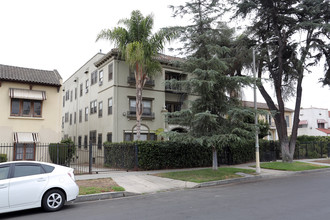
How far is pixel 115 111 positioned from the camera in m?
23.5

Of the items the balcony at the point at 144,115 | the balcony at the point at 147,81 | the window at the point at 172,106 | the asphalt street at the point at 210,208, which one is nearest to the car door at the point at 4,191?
the asphalt street at the point at 210,208

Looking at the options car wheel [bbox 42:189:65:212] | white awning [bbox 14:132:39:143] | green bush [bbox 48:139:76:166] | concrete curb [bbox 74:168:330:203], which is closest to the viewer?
car wheel [bbox 42:189:65:212]

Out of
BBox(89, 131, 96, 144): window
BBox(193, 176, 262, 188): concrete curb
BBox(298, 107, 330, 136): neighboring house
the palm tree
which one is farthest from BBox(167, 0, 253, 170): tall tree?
BBox(298, 107, 330, 136): neighboring house

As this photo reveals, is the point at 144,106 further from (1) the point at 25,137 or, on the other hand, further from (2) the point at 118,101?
(1) the point at 25,137

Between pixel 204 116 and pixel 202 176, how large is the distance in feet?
10.6

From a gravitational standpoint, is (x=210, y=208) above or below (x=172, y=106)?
below

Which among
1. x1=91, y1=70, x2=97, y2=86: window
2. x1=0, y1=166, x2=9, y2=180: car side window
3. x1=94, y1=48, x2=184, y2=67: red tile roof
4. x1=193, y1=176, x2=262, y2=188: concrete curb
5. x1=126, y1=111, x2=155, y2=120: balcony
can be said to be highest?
x1=94, y1=48, x2=184, y2=67: red tile roof

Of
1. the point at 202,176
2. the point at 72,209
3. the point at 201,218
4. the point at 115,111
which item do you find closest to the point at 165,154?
the point at 202,176

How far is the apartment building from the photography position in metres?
23.8

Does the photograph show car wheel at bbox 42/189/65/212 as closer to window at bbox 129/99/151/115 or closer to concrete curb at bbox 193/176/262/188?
concrete curb at bbox 193/176/262/188

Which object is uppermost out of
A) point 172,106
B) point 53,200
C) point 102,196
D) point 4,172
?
point 172,106

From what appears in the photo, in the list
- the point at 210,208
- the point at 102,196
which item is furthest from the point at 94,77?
the point at 210,208

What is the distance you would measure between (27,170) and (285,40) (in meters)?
19.8

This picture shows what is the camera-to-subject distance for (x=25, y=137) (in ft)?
63.9
